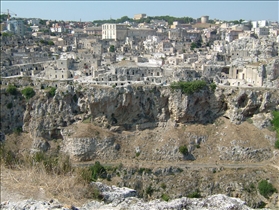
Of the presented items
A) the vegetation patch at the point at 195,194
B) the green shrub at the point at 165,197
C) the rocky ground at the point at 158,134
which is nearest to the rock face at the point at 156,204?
the green shrub at the point at 165,197

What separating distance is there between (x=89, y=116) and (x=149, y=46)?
2470 centimetres

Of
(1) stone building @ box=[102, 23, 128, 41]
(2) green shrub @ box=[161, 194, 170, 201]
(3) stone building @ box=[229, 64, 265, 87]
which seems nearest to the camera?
(2) green shrub @ box=[161, 194, 170, 201]

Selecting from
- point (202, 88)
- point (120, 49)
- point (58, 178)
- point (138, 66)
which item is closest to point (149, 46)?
point (120, 49)

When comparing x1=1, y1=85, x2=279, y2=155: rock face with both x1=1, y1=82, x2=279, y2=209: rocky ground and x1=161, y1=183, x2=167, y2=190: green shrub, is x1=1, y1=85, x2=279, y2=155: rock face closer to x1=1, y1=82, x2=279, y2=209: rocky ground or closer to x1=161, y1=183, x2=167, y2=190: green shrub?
x1=1, y1=82, x2=279, y2=209: rocky ground

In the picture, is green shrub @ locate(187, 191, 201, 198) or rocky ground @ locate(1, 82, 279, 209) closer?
green shrub @ locate(187, 191, 201, 198)

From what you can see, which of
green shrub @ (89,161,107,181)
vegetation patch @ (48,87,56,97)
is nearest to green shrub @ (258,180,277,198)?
green shrub @ (89,161,107,181)

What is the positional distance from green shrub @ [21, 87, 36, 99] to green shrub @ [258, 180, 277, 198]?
19.6 meters

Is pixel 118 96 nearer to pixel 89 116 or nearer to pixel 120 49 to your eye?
pixel 89 116

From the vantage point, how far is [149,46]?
178 feet

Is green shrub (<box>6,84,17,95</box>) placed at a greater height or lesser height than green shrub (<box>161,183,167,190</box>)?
greater

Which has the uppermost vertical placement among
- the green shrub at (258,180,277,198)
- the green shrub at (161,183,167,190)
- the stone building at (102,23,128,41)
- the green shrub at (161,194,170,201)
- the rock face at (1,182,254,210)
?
the stone building at (102,23,128,41)

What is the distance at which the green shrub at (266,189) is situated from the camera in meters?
25.0

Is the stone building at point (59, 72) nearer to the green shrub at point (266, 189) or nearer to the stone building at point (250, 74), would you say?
the stone building at point (250, 74)

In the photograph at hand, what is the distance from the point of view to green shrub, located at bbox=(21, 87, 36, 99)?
3266 cm
